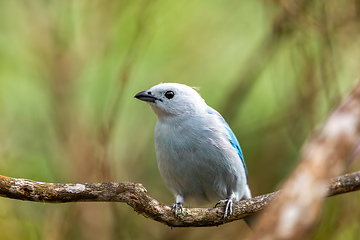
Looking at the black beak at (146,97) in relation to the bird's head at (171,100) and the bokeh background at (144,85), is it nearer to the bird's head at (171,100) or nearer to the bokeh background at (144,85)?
the bird's head at (171,100)

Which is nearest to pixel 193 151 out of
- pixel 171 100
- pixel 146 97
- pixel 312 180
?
pixel 171 100

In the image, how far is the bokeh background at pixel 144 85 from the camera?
241 inches

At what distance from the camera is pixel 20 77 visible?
691 centimetres

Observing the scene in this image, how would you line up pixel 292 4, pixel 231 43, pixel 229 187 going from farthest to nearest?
pixel 231 43, pixel 292 4, pixel 229 187

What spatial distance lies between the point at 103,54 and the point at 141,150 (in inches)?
64.1

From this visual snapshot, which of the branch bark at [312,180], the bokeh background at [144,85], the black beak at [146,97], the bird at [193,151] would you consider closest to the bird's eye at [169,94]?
the bird at [193,151]

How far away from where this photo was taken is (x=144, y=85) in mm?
6707

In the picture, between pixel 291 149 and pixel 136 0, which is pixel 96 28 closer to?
pixel 136 0

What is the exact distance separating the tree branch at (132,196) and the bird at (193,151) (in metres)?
0.56

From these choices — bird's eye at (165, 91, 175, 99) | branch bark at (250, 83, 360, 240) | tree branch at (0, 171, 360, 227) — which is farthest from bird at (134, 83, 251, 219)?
branch bark at (250, 83, 360, 240)

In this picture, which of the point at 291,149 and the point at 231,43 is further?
the point at 231,43

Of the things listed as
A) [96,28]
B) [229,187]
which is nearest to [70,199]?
[229,187]

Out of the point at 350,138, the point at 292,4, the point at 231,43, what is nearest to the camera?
the point at 350,138

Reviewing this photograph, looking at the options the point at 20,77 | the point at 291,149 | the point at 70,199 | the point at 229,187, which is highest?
the point at 20,77
